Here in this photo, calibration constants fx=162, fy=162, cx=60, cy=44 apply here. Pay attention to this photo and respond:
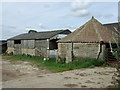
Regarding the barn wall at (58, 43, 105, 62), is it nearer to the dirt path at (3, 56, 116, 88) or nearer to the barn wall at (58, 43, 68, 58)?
the barn wall at (58, 43, 68, 58)

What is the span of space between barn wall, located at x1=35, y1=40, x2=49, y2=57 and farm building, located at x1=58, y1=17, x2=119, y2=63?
21.6 ft

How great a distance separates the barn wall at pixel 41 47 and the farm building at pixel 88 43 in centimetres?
657

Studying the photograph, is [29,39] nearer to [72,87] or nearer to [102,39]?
[102,39]

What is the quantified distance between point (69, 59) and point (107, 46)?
4.56 meters

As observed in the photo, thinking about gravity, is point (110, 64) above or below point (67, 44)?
below

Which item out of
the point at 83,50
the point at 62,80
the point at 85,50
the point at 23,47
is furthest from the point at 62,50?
the point at 23,47

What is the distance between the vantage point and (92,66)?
Answer: 15547 millimetres

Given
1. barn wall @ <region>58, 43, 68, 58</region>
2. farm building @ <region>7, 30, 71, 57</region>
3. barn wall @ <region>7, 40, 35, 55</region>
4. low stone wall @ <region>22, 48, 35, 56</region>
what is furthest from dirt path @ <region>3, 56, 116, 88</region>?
barn wall @ <region>7, 40, 35, 55</region>

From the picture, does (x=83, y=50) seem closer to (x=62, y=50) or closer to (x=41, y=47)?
(x=62, y=50)

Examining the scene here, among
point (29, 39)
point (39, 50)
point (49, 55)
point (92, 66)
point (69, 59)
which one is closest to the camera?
point (92, 66)

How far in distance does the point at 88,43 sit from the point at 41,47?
11.5m

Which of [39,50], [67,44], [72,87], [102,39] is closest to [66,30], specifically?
[39,50]

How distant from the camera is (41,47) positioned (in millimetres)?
27641

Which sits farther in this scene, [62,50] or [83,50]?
[62,50]
